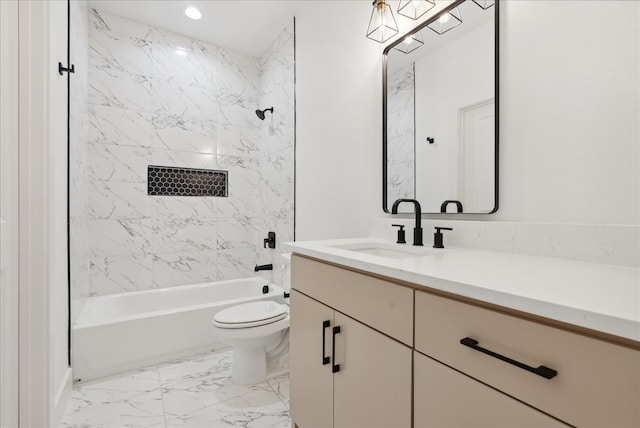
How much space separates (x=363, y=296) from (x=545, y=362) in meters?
0.50

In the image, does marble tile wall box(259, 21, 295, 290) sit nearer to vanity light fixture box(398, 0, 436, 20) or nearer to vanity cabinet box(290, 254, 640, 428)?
vanity light fixture box(398, 0, 436, 20)

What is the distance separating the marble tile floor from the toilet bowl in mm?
80

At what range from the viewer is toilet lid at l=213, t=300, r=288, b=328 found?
1.84 metres

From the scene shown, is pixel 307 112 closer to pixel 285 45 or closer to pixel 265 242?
pixel 285 45

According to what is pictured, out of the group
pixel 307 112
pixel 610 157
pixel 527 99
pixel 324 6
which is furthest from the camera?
pixel 307 112

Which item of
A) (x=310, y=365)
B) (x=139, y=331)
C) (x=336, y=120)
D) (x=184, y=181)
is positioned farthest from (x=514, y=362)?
(x=184, y=181)

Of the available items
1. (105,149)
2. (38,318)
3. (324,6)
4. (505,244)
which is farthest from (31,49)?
(505,244)

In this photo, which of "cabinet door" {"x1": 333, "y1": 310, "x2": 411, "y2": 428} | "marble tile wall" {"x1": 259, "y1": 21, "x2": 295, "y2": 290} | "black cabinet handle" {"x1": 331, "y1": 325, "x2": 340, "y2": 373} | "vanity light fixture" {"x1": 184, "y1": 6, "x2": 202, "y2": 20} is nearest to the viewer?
"cabinet door" {"x1": 333, "y1": 310, "x2": 411, "y2": 428}

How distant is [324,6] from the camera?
2195 millimetres

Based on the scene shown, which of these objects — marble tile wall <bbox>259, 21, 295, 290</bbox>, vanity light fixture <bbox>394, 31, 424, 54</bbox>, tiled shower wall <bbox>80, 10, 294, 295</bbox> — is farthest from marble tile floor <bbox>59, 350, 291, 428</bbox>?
vanity light fixture <bbox>394, 31, 424, 54</bbox>

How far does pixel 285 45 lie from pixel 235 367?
2726 mm

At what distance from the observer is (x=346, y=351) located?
3.39 ft

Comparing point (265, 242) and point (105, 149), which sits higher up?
point (105, 149)

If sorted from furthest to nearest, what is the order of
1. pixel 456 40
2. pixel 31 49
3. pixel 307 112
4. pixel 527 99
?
pixel 307 112, pixel 456 40, pixel 31 49, pixel 527 99
